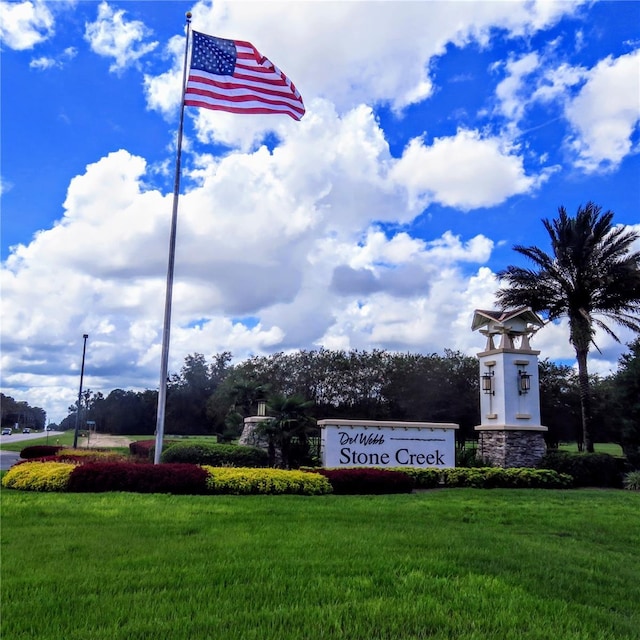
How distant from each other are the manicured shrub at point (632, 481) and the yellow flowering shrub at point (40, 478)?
14995 millimetres

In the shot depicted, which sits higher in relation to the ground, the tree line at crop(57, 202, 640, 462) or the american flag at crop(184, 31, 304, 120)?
the american flag at crop(184, 31, 304, 120)

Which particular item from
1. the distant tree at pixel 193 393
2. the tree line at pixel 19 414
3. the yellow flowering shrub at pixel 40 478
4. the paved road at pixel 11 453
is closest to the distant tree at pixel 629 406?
the yellow flowering shrub at pixel 40 478

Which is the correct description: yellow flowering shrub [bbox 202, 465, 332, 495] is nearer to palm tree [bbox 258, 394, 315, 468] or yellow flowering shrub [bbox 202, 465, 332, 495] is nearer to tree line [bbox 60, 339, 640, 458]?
palm tree [bbox 258, 394, 315, 468]

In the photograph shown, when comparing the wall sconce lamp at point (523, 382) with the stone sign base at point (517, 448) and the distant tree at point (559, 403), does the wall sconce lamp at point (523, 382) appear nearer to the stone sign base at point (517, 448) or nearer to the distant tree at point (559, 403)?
the stone sign base at point (517, 448)

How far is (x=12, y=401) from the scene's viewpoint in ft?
313

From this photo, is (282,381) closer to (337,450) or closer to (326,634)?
(337,450)

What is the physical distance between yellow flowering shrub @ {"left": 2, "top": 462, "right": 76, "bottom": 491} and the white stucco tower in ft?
42.7

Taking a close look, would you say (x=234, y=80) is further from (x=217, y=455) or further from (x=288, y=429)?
(x=217, y=455)

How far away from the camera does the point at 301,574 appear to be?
5.12 meters

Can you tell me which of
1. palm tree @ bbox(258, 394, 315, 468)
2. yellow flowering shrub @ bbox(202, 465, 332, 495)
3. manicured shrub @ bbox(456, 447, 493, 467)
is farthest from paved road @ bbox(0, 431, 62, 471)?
manicured shrub @ bbox(456, 447, 493, 467)

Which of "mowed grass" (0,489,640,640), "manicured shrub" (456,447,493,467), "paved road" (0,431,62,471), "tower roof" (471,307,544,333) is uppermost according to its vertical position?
"tower roof" (471,307,544,333)

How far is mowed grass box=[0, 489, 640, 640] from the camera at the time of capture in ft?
13.0

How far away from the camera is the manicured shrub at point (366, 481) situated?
12109mm

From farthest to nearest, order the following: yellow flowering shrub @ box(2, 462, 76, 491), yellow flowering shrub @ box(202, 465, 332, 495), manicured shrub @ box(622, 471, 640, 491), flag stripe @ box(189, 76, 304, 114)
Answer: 1. manicured shrub @ box(622, 471, 640, 491)
2. flag stripe @ box(189, 76, 304, 114)
3. yellow flowering shrub @ box(202, 465, 332, 495)
4. yellow flowering shrub @ box(2, 462, 76, 491)
